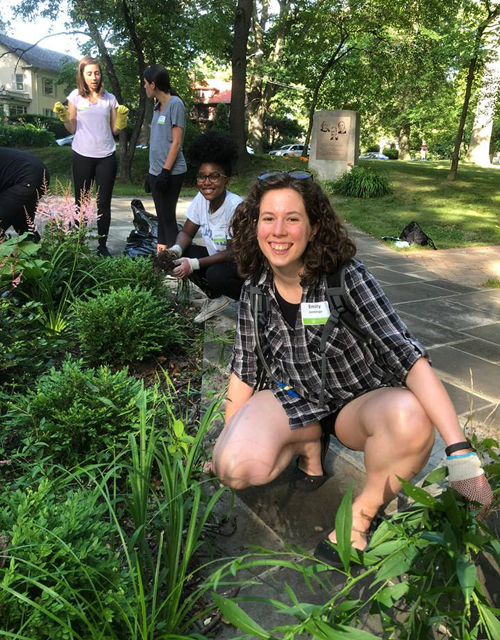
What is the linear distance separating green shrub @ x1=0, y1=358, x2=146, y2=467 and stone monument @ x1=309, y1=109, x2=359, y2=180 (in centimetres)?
1330

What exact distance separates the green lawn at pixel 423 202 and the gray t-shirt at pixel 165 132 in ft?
9.60

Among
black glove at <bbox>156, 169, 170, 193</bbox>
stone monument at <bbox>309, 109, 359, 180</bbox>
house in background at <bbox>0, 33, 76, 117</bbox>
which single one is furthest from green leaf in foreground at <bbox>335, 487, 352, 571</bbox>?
house in background at <bbox>0, 33, 76, 117</bbox>

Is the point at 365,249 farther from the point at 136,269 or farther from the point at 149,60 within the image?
the point at 149,60

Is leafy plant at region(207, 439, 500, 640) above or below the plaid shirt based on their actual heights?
below

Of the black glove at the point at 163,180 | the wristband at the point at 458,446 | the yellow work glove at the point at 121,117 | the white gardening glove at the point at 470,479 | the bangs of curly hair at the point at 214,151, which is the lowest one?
the white gardening glove at the point at 470,479

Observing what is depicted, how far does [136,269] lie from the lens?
401cm

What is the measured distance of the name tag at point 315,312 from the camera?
2.10 meters

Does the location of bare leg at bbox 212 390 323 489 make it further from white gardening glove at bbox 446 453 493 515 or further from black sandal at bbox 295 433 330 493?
white gardening glove at bbox 446 453 493 515

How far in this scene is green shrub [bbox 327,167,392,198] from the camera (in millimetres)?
13227

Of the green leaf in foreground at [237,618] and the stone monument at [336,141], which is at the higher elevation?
the stone monument at [336,141]

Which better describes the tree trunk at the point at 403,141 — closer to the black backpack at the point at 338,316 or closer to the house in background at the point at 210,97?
the house in background at the point at 210,97

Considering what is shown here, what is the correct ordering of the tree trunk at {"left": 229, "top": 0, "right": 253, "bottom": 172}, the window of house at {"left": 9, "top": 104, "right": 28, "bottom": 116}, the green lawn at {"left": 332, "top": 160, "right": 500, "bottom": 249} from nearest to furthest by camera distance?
the green lawn at {"left": 332, "top": 160, "right": 500, "bottom": 249} → the tree trunk at {"left": 229, "top": 0, "right": 253, "bottom": 172} → the window of house at {"left": 9, "top": 104, "right": 28, "bottom": 116}

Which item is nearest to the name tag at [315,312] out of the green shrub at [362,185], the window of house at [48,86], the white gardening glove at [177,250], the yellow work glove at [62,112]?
the white gardening glove at [177,250]

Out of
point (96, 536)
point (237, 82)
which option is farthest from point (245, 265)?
point (237, 82)
